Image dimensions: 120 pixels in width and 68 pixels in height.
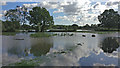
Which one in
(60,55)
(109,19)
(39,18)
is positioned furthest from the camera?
(109,19)

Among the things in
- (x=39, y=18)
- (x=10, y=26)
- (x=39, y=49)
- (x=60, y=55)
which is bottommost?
(x=10, y=26)

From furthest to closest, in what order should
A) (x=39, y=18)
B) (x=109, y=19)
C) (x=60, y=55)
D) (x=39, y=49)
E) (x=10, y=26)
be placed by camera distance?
(x=109, y=19)
(x=10, y=26)
(x=39, y=18)
(x=39, y=49)
(x=60, y=55)

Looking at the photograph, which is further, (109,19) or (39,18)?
(109,19)

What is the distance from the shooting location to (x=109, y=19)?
221 feet

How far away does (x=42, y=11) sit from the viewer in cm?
5284

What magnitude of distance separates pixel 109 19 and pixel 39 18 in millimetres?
46319

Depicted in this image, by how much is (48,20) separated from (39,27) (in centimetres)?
592

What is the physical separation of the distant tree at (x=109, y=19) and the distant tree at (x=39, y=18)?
39000 millimetres

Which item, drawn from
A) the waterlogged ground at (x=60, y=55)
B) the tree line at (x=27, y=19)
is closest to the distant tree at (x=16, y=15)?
the tree line at (x=27, y=19)

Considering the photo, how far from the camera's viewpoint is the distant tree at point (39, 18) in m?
51.6

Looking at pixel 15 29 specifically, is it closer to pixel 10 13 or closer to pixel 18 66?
pixel 10 13

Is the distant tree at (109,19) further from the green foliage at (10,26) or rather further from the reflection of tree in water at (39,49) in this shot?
the reflection of tree in water at (39,49)

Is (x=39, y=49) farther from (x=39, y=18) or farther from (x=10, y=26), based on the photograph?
(x=10, y=26)

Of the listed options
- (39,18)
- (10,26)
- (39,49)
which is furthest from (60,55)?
(10,26)
